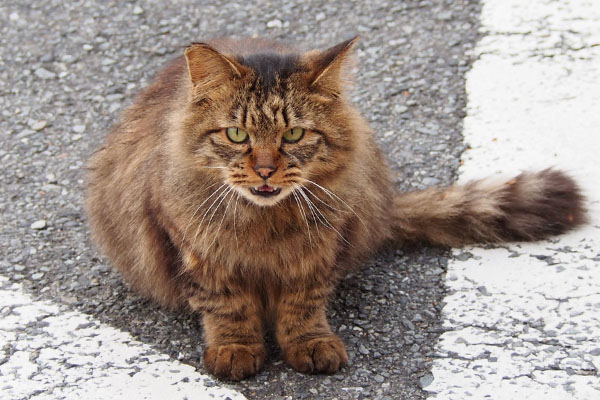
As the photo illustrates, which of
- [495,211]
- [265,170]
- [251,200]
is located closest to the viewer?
[265,170]

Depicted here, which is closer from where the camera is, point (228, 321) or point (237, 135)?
point (237, 135)

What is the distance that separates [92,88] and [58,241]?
133cm

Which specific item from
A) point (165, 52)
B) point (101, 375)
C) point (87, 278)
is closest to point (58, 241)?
point (87, 278)

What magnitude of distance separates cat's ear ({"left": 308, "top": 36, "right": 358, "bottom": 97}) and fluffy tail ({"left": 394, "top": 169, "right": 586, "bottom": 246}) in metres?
0.83

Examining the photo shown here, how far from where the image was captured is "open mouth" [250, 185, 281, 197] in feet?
9.07

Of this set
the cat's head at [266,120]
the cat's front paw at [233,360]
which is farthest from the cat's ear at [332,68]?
the cat's front paw at [233,360]

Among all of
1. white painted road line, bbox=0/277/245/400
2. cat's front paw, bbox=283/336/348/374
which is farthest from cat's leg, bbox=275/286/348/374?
white painted road line, bbox=0/277/245/400

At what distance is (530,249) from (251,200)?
131 cm

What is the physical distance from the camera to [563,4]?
4.84 meters

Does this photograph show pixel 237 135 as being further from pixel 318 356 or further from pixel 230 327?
pixel 318 356

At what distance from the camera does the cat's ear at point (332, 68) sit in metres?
2.83

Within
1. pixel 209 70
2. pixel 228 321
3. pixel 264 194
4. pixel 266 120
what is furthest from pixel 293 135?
pixel 228 321

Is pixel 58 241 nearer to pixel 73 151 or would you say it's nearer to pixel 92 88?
pixel 73 151

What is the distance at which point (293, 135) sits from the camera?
280cm
